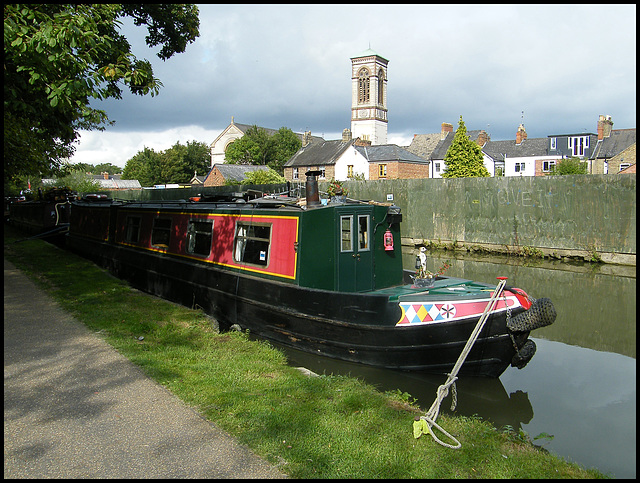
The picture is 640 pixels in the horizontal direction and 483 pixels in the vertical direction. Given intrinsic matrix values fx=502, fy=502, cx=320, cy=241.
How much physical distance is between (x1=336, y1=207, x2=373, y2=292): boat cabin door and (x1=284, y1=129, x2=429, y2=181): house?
120 feet

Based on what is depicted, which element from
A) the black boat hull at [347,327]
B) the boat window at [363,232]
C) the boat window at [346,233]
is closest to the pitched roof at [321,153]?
the black boat hull at [347,327]

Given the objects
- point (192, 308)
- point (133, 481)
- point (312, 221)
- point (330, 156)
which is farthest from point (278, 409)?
point (330, 156)

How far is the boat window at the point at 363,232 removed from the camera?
8.11m

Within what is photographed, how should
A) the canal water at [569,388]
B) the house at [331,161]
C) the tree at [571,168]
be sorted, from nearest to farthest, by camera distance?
the canal water at [569,388] → the tree at [571,168] → the house at [331,161]

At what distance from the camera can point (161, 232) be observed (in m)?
12.1

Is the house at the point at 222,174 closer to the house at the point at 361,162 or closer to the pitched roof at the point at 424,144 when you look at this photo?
the house at the point at 361,162

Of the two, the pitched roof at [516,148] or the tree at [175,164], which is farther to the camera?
the tree at [175,164]

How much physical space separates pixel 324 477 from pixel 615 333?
27.0 feet

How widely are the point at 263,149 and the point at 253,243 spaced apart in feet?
213

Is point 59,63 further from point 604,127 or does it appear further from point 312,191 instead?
point 604,127

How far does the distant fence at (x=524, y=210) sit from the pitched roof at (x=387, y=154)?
74.7 ft

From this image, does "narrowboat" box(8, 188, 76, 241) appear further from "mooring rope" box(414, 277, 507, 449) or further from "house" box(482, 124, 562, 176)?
"house" box(482, 124, 562, 176)

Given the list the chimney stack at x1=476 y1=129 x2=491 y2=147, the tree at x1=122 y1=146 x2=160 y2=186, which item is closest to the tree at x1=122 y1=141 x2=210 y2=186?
the tree at x1=122 y1=146 x2=160 y2=186

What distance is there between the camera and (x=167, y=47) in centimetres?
1252
